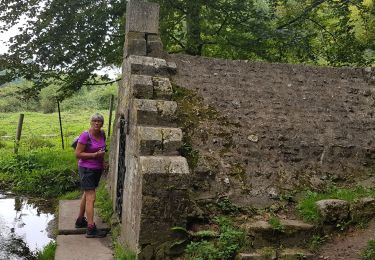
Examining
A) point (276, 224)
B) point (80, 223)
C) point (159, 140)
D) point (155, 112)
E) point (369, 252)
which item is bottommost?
point (80, 223)

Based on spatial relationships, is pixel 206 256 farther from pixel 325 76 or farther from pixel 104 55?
pixel 104 55

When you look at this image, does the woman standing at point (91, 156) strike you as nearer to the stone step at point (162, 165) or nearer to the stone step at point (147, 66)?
the stone step at point (147, 66)

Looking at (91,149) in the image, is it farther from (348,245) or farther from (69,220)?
(348,245)

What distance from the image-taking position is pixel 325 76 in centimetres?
794

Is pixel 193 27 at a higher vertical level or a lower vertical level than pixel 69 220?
higher

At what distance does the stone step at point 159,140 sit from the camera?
540 cm

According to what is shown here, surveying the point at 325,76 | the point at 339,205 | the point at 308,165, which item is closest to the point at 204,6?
the point at 325,76

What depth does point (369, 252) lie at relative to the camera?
182 inches

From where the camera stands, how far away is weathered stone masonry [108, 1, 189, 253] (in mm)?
4977

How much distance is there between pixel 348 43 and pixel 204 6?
4698 millimetres

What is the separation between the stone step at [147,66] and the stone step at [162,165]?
197cm

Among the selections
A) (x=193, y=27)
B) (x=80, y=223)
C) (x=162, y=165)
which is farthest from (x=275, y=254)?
(x=193, y=27)

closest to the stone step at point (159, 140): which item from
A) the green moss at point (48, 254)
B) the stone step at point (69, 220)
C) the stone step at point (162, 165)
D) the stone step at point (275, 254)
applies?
the stone step at point (162, 165)

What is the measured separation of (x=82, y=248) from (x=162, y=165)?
1972mm
